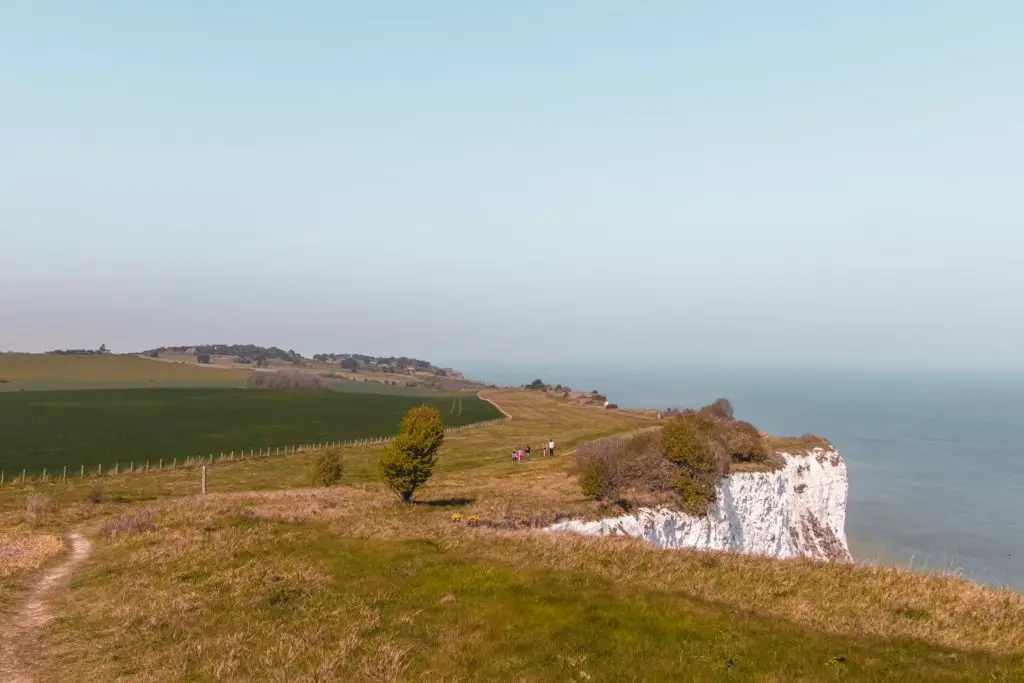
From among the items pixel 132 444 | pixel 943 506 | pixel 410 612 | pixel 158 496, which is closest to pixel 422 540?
pixel 410 612

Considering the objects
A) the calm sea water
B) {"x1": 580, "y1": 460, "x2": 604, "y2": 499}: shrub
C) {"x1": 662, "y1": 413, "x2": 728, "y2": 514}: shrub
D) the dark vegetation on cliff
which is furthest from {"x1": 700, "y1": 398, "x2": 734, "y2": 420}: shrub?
{"x1": 580, "y1": 460, "x2": 604, "y2": 499}: shrub

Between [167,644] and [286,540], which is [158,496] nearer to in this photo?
[286,540]

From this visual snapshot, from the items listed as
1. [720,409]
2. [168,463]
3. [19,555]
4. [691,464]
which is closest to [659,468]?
[691,464]

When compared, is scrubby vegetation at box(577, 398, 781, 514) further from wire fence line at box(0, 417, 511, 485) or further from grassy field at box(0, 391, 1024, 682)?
grassy field at box(0, 391, 1024, 682)

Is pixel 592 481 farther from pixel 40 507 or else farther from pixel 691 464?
pixel 40 507

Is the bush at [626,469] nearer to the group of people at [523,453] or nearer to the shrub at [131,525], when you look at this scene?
the group of people at [523,453]
